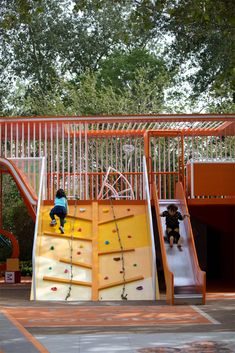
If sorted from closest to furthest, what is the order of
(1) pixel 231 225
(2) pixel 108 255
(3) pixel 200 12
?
1. (3) pixel 200 12
2. (2) pixel 108 255
3. (1) pixel 231 225

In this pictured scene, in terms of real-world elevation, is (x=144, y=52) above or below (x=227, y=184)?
above

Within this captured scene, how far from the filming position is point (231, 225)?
23.7 metres

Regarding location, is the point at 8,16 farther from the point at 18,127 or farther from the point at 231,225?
the point at 231,225

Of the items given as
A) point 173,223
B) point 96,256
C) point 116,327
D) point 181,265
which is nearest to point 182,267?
point 181,265

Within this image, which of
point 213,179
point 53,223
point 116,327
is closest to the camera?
point 116,327

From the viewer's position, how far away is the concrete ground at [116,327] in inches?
427

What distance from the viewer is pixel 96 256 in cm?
1911

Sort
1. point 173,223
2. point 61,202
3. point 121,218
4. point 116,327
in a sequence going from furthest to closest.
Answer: point 121,218 < point 61,202 < point 173,223 < point 116,327

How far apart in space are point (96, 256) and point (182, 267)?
1.96m

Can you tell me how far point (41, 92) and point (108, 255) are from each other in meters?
25.0

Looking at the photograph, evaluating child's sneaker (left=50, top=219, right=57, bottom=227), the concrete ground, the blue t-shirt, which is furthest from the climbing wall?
the concrete ground

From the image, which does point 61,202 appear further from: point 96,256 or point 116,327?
point 116,327

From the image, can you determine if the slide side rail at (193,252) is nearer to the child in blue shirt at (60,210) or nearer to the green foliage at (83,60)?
the child in blue shirt at (60,210)

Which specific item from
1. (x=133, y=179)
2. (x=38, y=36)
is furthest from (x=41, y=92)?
(x=133, y=179)
